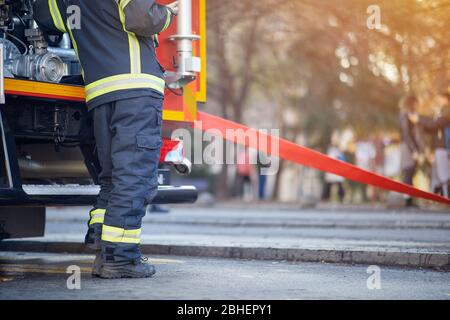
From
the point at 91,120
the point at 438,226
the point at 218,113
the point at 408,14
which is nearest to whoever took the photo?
the point at 91,120

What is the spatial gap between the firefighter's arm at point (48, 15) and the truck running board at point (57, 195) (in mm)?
1083

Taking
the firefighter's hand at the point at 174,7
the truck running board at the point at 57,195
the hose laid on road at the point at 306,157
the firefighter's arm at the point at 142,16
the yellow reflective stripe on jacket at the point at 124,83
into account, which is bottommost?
the truck running board at the point at 57,195

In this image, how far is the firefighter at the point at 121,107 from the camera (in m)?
5.88

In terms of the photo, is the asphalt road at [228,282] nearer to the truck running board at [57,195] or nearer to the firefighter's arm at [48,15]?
the truck running board at [57,195]

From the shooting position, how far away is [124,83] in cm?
591

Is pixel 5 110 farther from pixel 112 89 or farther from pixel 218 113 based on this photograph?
pixel 218 113

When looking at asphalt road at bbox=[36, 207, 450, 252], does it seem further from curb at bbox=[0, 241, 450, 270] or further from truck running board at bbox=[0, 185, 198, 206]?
truck running board at bbox=[0, 185, 198, 206]

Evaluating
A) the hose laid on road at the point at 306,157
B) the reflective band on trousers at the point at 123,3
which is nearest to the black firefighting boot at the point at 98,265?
the reflective band on trousers at the point at 123,3

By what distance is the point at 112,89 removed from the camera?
593cm

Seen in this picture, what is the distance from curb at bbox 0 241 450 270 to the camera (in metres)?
7.20

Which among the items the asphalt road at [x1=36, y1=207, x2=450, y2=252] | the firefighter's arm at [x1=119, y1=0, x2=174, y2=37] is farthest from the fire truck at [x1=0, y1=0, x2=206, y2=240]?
the asphalt road at [x1=36, y1=207, x2=450, y2=252]
